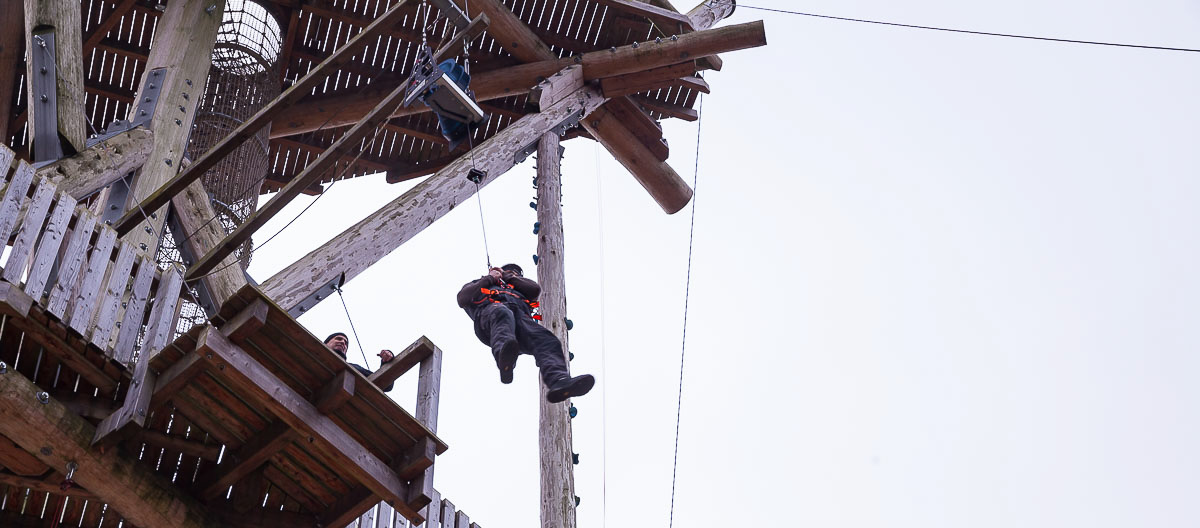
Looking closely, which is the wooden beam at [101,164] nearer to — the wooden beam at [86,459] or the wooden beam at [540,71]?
the wooden beam at [86,459]

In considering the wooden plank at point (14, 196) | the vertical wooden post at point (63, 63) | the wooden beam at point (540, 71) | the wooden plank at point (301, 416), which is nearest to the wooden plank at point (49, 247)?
the wooden plank at point (14, 196)

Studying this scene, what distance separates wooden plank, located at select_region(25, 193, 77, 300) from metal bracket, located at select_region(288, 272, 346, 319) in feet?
5.44

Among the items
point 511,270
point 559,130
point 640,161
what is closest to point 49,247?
point 511,270

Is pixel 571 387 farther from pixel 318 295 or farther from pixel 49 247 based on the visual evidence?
pixel 49 247

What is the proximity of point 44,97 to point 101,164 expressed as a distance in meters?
0.50

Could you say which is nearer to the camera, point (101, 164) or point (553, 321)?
point (101, 164)

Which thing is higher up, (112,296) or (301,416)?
(112,296)

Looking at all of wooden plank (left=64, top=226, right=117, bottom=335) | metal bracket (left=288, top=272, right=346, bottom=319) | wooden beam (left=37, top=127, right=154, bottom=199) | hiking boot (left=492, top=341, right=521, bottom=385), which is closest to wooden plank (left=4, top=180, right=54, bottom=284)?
wooden plank (left=64, top=226, right=117, bottom=335)

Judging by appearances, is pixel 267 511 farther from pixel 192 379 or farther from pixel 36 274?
pixel 36 274

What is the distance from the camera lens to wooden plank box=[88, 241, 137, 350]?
5.77m

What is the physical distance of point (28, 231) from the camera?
18.7 ft

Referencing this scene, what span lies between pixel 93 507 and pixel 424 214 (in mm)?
3107

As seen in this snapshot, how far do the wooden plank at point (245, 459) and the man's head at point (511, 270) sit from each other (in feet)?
10.3

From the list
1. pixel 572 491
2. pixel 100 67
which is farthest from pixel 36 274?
pixel 100 67
